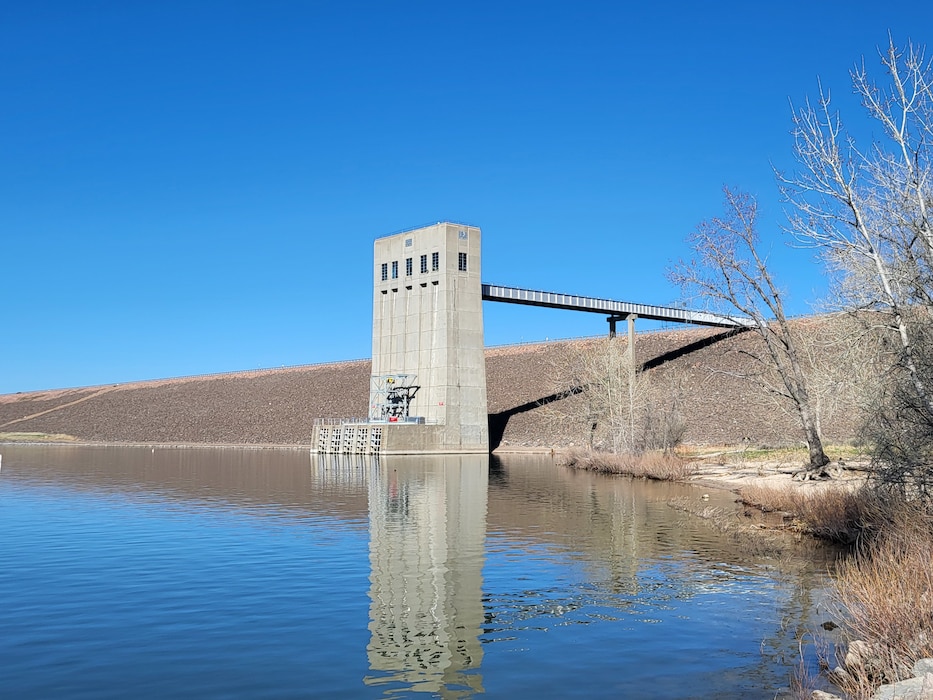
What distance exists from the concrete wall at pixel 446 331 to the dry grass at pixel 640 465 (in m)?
18.7

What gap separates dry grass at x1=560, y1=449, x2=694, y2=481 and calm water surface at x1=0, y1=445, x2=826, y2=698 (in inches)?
478

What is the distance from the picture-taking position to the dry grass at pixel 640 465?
4312 cm

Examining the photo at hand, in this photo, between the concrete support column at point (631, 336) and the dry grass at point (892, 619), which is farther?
the concrete support column at point (631, 336)

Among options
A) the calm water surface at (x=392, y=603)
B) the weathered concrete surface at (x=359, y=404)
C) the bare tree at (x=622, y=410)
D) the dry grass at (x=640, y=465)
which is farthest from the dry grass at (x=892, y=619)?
the weathered concrete surface at (x=359, y=404)

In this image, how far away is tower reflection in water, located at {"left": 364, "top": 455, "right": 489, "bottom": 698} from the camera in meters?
11.3

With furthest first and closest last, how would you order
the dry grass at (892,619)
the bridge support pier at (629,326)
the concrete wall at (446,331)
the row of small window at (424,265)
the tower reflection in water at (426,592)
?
the bridge support pier at (629,326) → the row of small window at (424,265) → the concrete wall at (446,331) → the tower reflection in water at (426,592) → the dry grass at (892,619)

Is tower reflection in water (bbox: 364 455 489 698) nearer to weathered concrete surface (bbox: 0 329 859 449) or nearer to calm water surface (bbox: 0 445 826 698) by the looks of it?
calm water surface (bbox: 0 445 826 698)

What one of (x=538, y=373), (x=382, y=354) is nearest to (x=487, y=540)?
(x=382, y=354)

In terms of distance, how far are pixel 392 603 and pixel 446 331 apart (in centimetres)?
5840

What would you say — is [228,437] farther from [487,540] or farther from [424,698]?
[424,698]

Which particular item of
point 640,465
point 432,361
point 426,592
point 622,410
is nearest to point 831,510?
point 426,592

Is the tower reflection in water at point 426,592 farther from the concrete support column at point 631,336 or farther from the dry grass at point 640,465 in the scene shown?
the concrete support column at point 631,336

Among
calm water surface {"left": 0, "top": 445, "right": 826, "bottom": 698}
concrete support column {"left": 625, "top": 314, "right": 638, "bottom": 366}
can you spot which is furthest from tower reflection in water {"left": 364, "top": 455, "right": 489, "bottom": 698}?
concrete support column {"left": 625, "top": 314, "right": 638, "bottom": 366}

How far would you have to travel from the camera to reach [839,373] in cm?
3195
